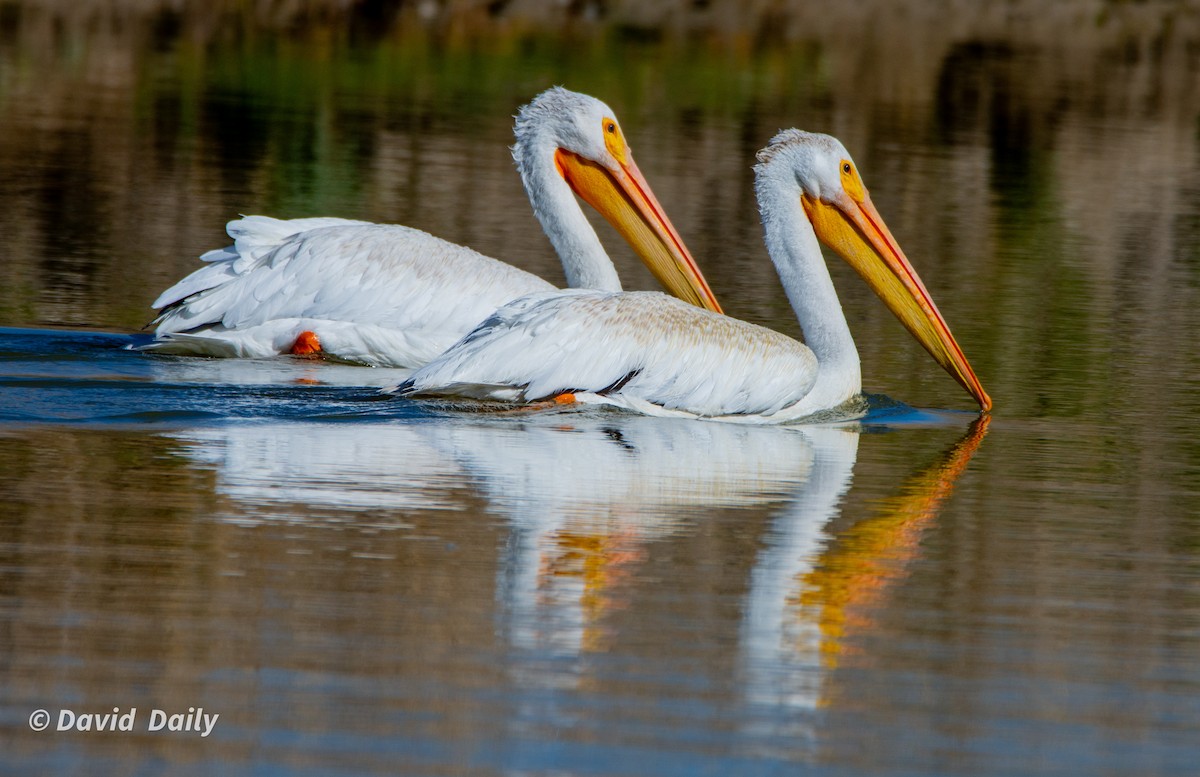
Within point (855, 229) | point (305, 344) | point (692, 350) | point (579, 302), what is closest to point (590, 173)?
point (855, 229)

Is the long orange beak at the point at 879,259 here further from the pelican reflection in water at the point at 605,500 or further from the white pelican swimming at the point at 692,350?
the pelican reflection in water at the point at 605,500

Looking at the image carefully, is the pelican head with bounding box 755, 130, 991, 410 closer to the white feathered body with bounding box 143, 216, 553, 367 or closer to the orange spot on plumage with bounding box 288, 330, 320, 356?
the white feathered body with bounding box 143, 216, 553, 367

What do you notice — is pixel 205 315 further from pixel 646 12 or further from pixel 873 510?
pixel 646 12

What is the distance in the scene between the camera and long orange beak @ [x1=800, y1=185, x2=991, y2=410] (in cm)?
759

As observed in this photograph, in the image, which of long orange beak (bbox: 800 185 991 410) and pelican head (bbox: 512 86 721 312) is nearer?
long orange beak (bbox: 800 185 991 410)

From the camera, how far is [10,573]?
4445 millimetres

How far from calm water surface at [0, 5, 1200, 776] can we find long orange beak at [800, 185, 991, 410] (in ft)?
0.91

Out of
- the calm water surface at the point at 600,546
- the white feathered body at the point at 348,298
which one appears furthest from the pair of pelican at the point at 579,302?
the calm water surface at the point at 600,546

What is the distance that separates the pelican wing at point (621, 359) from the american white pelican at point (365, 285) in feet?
3.81

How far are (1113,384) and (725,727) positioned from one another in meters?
4.81

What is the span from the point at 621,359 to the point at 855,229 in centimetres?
143

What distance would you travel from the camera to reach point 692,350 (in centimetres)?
678

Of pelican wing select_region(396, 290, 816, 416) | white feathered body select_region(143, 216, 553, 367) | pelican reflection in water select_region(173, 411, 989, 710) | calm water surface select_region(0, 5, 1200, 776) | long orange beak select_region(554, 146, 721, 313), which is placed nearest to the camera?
calm water surface select_region(0, 5, 1200, 776)

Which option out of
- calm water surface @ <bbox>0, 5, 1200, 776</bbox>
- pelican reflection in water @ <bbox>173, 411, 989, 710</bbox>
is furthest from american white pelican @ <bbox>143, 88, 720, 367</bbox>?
pelican reflection in water @ <bbox>173, 411, 989, 710</bbox>
